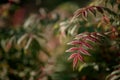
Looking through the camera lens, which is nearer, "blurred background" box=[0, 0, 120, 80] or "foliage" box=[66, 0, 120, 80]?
"foliage" box=[66, 0, 120, 80]

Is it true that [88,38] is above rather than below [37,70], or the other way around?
above

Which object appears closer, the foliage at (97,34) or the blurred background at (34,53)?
the foliage at (97,34)

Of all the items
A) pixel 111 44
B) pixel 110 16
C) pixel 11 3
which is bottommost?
pixel 111 44

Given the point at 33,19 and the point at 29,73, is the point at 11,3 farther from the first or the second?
the point at 29,73

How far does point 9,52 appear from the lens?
107 inches

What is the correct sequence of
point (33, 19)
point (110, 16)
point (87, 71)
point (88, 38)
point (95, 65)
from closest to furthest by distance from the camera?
point (88, 38)
point (110, 16)
point (95, 65)
point (87, 71)
point (33, 19)

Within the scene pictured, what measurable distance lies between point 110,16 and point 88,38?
8.9 inches

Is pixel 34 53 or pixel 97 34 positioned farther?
pixel 34 53

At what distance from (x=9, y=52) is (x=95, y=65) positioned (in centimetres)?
92

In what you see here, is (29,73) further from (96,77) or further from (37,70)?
(96,77)

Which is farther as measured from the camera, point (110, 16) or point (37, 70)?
point (37, 70)

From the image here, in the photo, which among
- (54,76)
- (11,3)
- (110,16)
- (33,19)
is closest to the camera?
(110,16)

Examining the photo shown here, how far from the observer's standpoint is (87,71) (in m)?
2.28

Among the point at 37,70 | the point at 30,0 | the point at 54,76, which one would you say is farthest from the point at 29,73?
the point at 30,0
